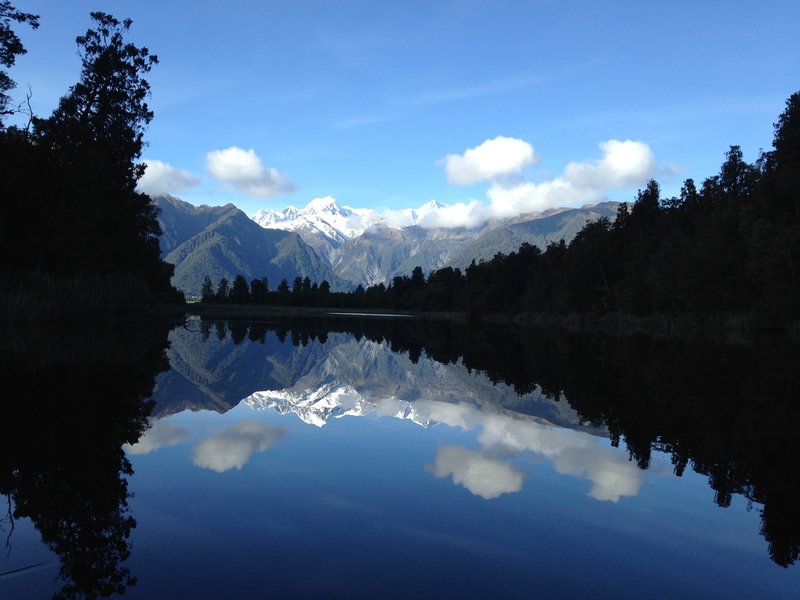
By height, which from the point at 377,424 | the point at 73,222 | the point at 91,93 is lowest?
the point at 377,424

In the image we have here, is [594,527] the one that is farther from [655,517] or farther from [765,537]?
[765,537]

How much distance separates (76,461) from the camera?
30.2 feet

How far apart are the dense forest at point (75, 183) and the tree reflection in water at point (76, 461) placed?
16.0 m

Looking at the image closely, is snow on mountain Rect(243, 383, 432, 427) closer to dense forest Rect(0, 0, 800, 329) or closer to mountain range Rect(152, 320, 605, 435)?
mountain range Rect(152, 320, 605, 435)

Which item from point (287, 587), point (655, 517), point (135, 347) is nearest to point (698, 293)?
point (135, 347)

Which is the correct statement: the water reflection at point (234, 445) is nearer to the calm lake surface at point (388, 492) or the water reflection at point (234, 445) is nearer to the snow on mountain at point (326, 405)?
the calm lake surface at point (388, 492)

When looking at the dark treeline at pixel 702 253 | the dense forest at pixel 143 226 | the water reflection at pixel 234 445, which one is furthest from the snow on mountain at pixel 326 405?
the dark treeline at pixel 702 253

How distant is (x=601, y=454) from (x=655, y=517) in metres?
3.69

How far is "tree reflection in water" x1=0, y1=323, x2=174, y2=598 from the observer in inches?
239

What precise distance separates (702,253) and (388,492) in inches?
2470

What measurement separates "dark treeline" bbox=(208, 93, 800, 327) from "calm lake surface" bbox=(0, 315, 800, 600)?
118 feet

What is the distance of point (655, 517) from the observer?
8445 millimetres

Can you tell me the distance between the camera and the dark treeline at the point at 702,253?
51344mm

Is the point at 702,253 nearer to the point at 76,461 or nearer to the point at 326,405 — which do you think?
the point at 326,405
